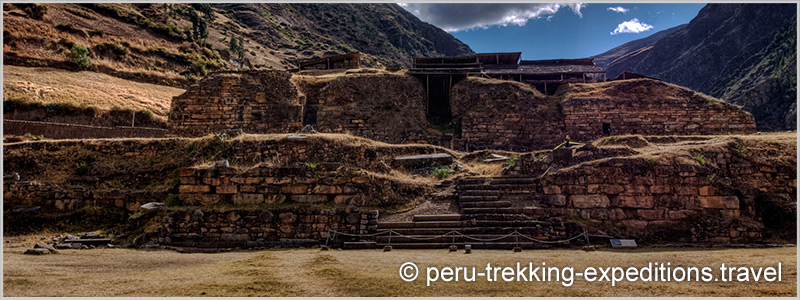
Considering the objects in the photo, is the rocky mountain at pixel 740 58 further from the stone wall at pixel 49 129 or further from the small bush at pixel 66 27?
the small bush at pixel 66 27

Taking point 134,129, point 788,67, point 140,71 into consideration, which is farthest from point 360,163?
point 788,67

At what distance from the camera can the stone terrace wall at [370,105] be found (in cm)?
1936

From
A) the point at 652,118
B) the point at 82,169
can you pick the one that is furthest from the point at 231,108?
the point at 652,118

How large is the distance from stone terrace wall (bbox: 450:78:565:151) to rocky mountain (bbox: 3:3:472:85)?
3206 centimetres

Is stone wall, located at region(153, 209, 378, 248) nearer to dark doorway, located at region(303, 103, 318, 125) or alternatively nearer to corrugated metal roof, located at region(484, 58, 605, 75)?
dark doorway, located at region(303, 103, 318, 125)

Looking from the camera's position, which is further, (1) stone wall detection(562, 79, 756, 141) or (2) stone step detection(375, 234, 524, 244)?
(1) stone wall detection(562, 79, 756, 141)

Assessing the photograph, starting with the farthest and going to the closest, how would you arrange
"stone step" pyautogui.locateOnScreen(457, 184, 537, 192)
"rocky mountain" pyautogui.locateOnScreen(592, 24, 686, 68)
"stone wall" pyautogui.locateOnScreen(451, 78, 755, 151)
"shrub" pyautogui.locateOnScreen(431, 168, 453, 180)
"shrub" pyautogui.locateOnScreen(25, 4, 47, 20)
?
"rocky mountain" pyautogui.locateOnScreen(592, 24, 686, 68) → "shrub" pyautogui.locateOnScreen(25, 4, 47, 20) → "stone wall" pyautogui.locateOnScreen(451, 78, 755, 151) → "shrub" pyautogui.locateOnScreen(431, 168, 453, 180) → "stone step" pyautogui.locateOnScreen(457, 184, 537, 192)

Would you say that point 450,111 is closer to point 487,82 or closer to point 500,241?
point 487,82

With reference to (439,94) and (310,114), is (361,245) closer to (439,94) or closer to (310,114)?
(310,114)

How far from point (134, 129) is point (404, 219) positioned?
47.5ft

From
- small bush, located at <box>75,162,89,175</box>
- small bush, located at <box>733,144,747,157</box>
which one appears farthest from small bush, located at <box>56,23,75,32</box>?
small bush, located at <box>733,144,747,157</box>

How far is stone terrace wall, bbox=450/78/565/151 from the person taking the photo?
64.7ft

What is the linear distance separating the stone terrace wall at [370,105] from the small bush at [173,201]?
29.0 ft

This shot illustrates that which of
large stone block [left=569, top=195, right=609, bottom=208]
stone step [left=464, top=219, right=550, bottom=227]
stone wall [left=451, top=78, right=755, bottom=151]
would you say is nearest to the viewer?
stone step [left=464, top=219, right=550, bottom=227]
